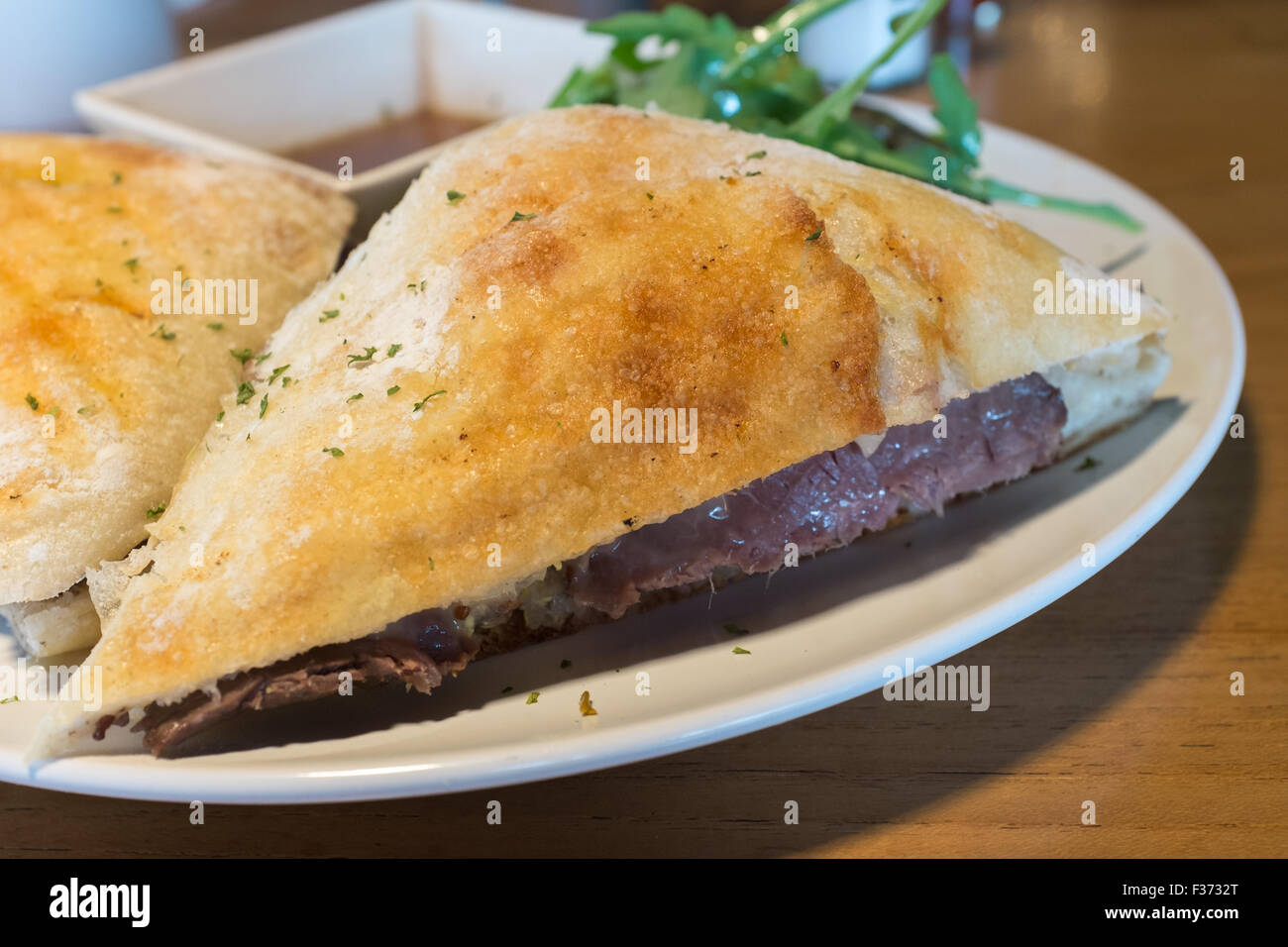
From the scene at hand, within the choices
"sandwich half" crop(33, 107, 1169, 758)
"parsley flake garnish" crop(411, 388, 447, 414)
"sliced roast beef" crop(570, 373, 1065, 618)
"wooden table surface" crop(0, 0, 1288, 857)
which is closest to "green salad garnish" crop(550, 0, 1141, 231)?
"sandwich half" crop(33, 107, 1169, 758)

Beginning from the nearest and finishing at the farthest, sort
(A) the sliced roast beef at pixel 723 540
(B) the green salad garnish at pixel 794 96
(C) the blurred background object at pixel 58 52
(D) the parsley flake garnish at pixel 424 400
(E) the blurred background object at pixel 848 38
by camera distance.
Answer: (A) the sliced roast beef at pixel 723 540 → (D) the parsley flake garnish at pixel 424 400 → (B) the green salad garnish at pixel 794 96 → (C) the blurred background object at pixel 58 52 → (E) the blurred background object at pixel 848 38

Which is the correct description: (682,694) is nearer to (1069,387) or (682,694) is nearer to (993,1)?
(1069,387)

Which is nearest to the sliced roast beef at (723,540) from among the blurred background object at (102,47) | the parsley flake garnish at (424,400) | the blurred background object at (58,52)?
the parsley flake garnish at (424,400)

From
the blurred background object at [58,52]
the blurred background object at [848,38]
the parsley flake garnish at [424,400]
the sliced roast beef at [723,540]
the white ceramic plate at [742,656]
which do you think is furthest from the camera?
the blurred background object at [848,38]

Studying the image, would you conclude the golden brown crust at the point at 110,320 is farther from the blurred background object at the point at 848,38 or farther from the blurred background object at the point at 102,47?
the blurred background object at the point at 848,38

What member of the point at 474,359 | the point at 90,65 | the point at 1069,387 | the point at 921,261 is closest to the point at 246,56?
the point at 90,65

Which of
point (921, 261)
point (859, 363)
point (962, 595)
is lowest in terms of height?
point (962, 595)

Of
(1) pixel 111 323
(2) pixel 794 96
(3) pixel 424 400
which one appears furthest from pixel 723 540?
(2) pixel 794 96
